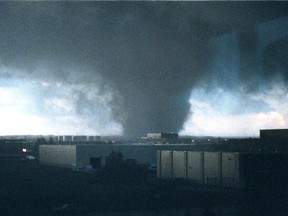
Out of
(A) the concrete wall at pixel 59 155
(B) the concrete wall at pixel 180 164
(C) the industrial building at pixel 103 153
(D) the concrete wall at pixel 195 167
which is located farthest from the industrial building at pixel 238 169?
(A) the concrete wall at pixel 59 155

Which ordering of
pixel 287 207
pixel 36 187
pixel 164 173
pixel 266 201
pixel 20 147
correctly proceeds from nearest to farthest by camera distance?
pixel 287 207, pixel 266 201, pixel 36 187, pixel 164 173, pixel 20 147

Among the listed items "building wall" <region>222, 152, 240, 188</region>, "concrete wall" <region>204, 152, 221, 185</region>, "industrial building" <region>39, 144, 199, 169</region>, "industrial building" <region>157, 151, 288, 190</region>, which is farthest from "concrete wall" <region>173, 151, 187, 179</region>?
"industrial building" <region>39, 144, 199, 169</region>

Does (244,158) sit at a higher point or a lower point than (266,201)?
higher

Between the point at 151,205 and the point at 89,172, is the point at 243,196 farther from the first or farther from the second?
the point at 89,172

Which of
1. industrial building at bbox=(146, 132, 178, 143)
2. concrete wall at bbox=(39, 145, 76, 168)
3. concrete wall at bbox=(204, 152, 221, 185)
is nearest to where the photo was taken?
concrete wall at bbox=(204, 152, 221, 185)

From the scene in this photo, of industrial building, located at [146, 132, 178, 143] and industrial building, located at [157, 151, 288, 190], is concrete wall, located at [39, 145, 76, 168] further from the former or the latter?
industrial building, located at [157, 151, 288, 190]

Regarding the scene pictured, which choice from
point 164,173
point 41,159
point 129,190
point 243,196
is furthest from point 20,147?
point 243,196

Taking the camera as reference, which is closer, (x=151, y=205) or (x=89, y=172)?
(x=151, y=205)

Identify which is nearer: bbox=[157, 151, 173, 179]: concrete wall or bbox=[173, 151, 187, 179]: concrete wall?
bbox=[173, 151, 187, 179]: concrete wall
